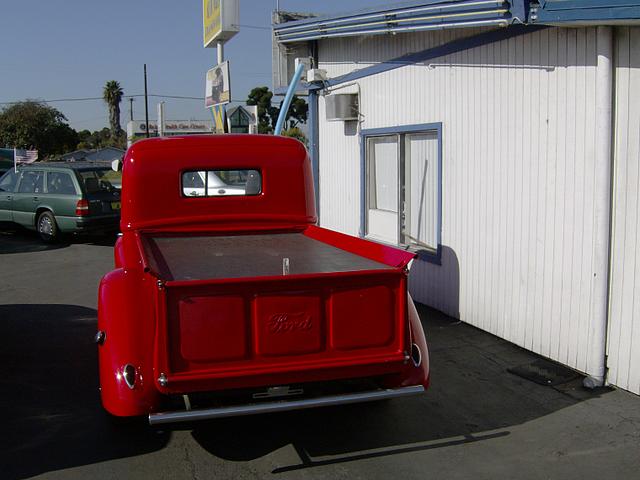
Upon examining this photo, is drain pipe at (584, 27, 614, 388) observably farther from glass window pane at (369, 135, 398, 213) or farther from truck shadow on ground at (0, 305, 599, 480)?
glass window pane at (369, 135, 398, 213)

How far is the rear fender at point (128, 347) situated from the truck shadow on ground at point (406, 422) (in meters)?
0.80

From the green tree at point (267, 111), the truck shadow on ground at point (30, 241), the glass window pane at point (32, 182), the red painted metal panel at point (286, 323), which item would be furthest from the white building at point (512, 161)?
the green tree at point (267, 111)

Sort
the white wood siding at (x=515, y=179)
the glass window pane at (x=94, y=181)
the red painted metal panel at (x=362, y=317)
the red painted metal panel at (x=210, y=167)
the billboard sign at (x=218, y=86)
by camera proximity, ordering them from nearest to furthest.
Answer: the red painted metal panel at (x=362, y=317)
the white wood siding at (x=515, y=179)
the red painted metal panel at (x=210, y=167)
the billboard sign at (x=218, y=86)
the glass window pane at (x=94, y=181)

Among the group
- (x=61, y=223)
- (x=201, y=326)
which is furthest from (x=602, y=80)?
(x=61, y=223)

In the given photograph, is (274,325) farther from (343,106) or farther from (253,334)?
(343,106)

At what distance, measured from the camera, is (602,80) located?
5441 millimetres

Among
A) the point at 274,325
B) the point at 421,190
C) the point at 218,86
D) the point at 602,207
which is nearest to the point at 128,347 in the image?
the point at 274,325

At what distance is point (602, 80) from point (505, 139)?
148 cm

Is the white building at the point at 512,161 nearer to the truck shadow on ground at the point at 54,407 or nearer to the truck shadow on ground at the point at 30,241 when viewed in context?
the truck shadow on ground at the point at 54,407

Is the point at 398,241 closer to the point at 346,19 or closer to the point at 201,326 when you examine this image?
the point at 346,19

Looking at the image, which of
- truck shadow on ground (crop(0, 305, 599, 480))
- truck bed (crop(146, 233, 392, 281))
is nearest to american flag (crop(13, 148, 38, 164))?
truck shadow on ground (crop(0, 305, 599, 480))

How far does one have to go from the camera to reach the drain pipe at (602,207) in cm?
543

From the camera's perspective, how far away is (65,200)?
46.2ft

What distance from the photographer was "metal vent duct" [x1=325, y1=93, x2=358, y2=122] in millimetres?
10109
